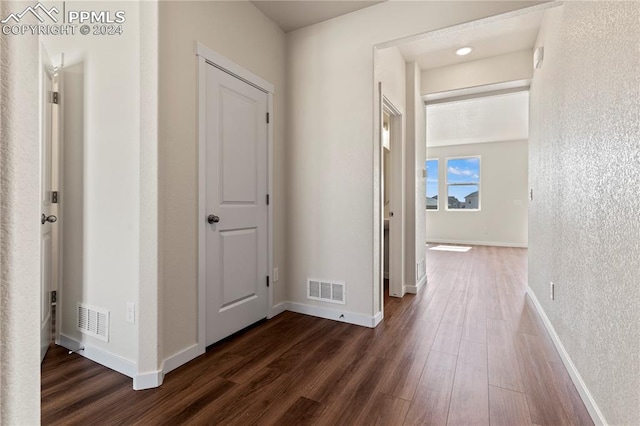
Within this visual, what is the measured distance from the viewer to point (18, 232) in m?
0.57

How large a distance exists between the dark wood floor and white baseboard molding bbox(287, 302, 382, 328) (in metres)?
0.07

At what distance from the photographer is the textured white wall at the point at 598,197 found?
3.93 ft

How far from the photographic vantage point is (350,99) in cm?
275

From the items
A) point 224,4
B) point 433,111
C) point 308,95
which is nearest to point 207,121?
point 224,4

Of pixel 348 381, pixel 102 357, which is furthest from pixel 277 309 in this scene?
pixel 102 357

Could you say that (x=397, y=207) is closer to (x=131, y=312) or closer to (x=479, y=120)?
(x=131, y=312)

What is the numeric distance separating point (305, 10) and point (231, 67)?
2.99 ft

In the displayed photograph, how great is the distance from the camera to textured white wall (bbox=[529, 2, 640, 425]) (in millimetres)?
1198

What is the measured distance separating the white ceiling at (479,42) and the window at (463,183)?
5128 millimetres

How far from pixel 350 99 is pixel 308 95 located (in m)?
0.45

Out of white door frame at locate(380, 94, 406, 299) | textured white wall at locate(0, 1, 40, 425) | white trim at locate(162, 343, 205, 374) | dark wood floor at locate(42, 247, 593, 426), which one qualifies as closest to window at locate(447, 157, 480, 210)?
white door frame at locate(380, 94, 406, 299)

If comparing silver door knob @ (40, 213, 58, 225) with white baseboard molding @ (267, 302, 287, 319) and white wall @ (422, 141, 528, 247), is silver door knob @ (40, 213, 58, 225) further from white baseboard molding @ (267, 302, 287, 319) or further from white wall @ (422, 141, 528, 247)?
white wall @ (422, 141, 528, 247)

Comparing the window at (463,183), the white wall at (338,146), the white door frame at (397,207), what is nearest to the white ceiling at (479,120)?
the window at (463,183)

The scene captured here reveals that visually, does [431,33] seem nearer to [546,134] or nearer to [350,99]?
[350,99]
